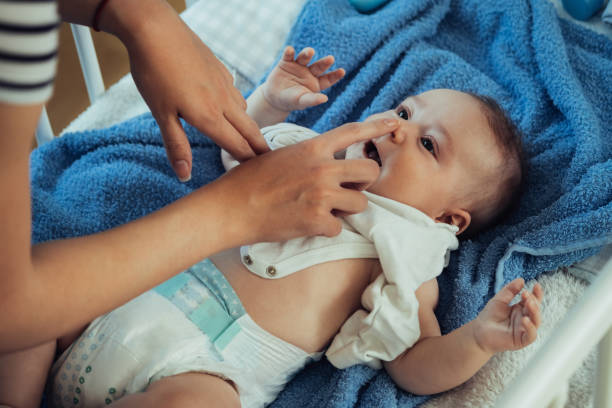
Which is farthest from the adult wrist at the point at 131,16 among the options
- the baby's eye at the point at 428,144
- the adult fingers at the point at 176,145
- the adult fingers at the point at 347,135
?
the baby's eye at the point at 428,144

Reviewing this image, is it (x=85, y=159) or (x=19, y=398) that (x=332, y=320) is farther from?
(x=85, y=159)

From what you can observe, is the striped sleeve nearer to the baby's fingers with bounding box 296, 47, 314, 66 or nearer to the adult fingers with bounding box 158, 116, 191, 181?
the adult fingers with bounding box 158, 116, 191, 181

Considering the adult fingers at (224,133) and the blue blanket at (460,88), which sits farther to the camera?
the blue blanket at (460,88)

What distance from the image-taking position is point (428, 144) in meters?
0.97

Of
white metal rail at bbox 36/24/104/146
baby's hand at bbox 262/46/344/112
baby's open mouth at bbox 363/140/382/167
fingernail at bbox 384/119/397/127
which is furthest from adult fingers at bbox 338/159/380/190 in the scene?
white metal rail at bbox 36/24/104/146

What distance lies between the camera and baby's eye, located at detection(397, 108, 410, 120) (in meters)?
1.03

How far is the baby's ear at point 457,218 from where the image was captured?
99cm

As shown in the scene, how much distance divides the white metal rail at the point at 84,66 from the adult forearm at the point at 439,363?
2.77 feet

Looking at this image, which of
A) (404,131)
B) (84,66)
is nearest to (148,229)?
(404,131)

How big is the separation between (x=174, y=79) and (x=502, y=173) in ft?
1.92

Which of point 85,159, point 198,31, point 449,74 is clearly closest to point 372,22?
point 449,74

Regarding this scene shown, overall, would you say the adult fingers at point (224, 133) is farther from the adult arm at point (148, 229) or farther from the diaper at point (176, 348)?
the diaper at point (176, 348)

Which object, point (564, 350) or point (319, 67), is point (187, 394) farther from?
point (319, 67)

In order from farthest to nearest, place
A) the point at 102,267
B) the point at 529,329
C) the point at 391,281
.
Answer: the point at 391,281
the point at 529,329
the point at 102,267
